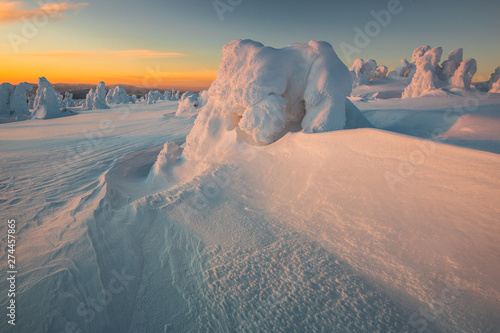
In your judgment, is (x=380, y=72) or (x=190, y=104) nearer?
(x=190, y=104)

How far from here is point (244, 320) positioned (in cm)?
217

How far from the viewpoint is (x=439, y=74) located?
28453mm

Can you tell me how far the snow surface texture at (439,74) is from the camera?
2180cm

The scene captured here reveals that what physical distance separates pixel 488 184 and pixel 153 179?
21.7 ft

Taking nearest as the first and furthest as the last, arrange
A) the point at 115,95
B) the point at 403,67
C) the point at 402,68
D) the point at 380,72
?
1. the point at 403,67
2. the point at 402,68
3. the point at 380,72
4. the point at 115,95

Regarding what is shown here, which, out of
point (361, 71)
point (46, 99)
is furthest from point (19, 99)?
point (361, 71)

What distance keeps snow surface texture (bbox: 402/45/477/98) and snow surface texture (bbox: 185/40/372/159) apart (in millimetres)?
18821

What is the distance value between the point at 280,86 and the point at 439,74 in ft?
117

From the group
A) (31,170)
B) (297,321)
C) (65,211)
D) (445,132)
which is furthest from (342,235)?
(31,170)

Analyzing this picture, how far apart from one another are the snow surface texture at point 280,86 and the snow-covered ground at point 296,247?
80 centimetres

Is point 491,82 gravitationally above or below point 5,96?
above

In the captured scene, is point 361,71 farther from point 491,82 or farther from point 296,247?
point 296,247

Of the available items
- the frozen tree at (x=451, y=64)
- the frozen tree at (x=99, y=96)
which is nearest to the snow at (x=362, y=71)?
the frozen tree at (x=451, y=64)

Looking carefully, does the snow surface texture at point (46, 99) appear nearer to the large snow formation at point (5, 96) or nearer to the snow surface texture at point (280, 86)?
the large snow formation at point (5, 96)
